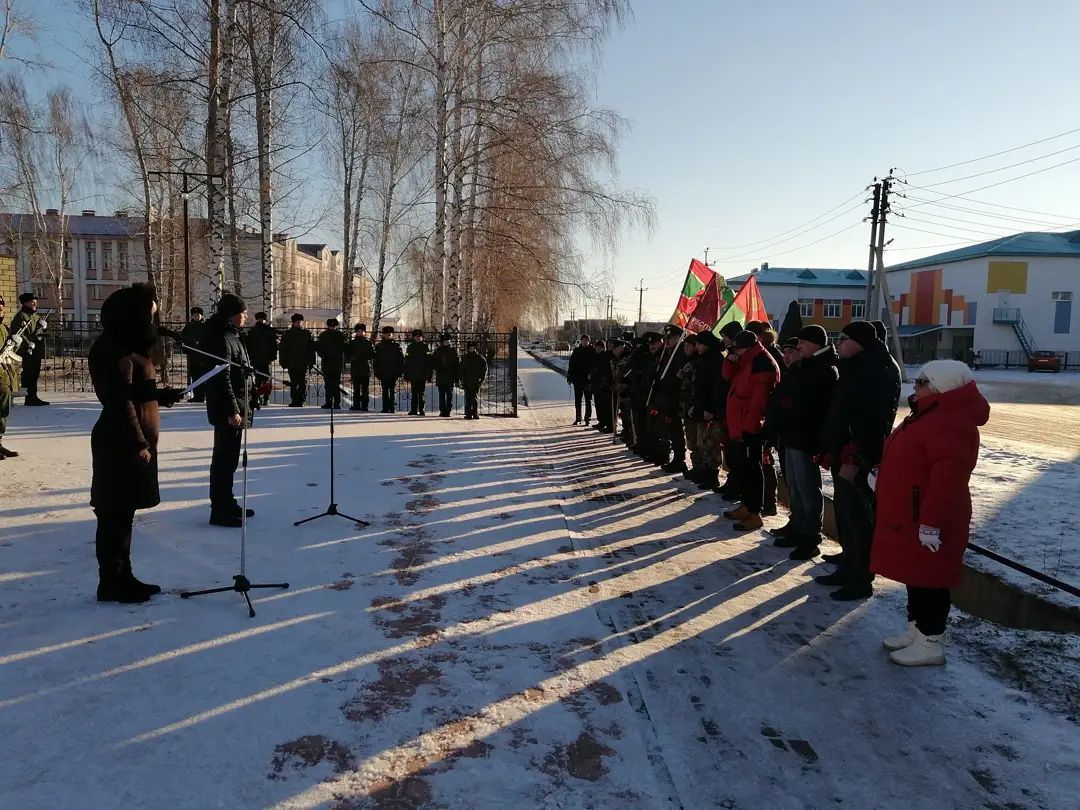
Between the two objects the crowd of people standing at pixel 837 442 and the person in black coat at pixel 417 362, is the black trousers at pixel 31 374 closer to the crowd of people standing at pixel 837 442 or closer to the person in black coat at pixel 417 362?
the person in black coat at pixel 417 362

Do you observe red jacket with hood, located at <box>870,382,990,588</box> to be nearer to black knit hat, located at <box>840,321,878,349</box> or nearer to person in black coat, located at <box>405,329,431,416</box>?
black knit hat, located at <box>840,321,878,349</box>

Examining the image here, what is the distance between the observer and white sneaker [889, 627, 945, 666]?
3893mm

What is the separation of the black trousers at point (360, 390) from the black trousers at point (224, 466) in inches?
341

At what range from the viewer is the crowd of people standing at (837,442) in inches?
149

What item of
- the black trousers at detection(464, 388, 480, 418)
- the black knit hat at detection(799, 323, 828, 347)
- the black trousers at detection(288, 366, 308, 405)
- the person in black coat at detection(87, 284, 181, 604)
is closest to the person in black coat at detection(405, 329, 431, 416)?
the black trousers at detection(464, 388, 480, 418)

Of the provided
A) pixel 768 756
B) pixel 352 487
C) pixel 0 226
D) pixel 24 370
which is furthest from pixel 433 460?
pixel 0 226

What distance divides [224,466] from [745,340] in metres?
4.88

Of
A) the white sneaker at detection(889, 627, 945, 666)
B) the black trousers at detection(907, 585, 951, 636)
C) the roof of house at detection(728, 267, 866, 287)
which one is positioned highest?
the roof of house at detection(728, 267, 866, 287)

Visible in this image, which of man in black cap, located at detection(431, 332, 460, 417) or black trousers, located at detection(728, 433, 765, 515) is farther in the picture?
man in black cap, located at detection(431, 332, 460, 417)

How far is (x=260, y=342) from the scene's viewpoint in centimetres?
1332

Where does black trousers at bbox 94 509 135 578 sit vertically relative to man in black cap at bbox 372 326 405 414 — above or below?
below

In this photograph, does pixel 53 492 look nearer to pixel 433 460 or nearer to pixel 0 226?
pixel 433 460

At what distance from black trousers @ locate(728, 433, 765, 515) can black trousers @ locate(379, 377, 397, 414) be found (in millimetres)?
8815

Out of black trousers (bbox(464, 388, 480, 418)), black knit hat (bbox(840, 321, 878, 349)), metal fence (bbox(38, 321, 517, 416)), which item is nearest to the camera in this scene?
black knit hat (bbox(840, 321, 878, 349))
